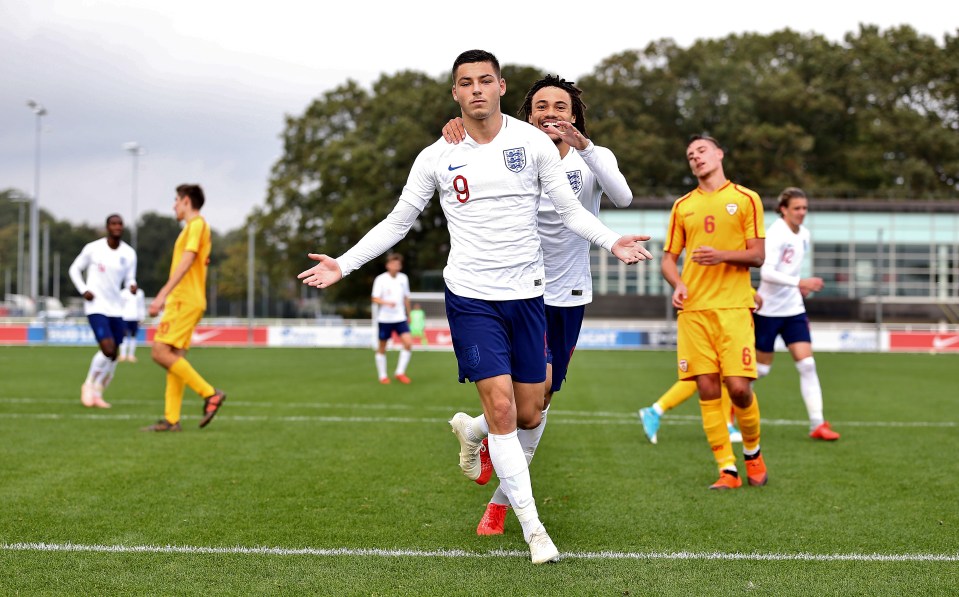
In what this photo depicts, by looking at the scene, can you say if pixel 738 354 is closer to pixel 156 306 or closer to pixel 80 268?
pixel 156 306

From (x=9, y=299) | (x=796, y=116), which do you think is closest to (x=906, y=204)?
(x=796, y=116)

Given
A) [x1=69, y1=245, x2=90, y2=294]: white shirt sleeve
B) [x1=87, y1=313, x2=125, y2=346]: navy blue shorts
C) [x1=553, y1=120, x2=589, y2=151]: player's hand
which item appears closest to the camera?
[x1=553, y1=120, x2=589, y2=151]: player's hand

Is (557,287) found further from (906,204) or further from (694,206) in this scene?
(906,204)

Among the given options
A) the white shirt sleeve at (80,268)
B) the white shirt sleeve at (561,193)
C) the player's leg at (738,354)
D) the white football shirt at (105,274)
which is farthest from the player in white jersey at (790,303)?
the white shirt sleeve at (80,268)

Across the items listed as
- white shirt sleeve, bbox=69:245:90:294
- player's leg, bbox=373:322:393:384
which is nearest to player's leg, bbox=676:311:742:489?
white shirt sleeve, bbox=69:245:90:294

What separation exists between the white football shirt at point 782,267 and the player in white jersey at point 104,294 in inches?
292

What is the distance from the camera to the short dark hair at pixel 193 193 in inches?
384

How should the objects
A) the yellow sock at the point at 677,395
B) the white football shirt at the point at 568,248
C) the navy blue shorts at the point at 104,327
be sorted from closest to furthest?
the white football shirt at the point at 568,248 < the yellow sock at the point at 677,395 < the navy blue shorts at the point at 104,327

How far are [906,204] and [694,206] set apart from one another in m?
54.3

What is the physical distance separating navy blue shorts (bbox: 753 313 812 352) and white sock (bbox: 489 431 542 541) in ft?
17.5

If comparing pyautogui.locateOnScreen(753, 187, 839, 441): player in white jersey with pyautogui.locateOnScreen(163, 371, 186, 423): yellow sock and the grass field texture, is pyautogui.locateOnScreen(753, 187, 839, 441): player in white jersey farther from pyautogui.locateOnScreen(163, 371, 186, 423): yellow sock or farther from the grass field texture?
pyautogui.locateOnScreen(163, 371, 186, 423): yellow sock

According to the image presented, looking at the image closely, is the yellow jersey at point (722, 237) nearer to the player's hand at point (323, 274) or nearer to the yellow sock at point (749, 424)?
the yellow sock at point (749, 424)

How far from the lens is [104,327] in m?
12.2

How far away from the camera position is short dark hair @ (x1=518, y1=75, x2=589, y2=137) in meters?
5.88
